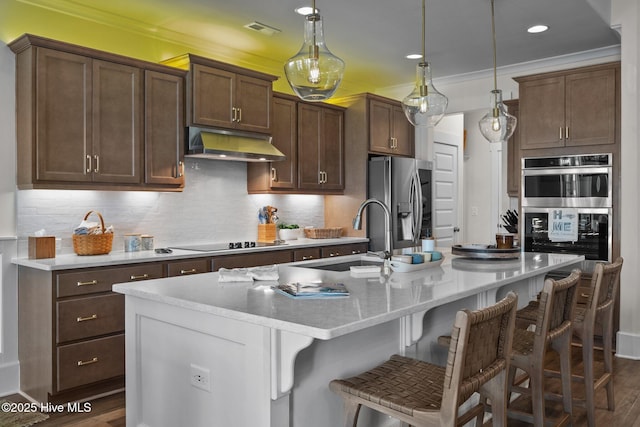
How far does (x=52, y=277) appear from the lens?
3.26 m

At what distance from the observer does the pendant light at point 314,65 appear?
2303 millimetres

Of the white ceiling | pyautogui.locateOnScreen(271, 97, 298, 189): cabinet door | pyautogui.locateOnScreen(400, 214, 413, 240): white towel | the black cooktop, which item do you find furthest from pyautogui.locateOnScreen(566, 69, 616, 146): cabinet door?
the black cooktop

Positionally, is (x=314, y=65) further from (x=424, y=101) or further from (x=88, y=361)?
(x=88, y=361)

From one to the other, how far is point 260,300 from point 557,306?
1.36m

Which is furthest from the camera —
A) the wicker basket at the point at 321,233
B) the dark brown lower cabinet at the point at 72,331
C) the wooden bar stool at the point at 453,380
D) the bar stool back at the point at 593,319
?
the wicker basket at the point at 321,233

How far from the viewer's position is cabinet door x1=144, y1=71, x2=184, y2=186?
4.07 metres

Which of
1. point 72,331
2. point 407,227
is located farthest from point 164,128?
point 407,227

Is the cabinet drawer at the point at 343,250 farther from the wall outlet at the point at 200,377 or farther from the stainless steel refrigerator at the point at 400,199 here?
the wall outlet at the point at 200,377

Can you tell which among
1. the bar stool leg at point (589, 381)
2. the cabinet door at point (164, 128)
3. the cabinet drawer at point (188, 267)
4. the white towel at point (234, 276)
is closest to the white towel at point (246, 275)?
the white towel at point (234, 276)

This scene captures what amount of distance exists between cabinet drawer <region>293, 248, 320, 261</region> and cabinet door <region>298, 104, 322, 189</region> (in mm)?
736

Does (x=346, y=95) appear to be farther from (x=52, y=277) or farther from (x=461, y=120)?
(x=52, y=277)

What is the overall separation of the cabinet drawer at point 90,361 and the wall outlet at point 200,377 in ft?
5.46

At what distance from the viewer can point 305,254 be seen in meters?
5.01

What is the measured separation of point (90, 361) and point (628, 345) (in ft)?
13.4
